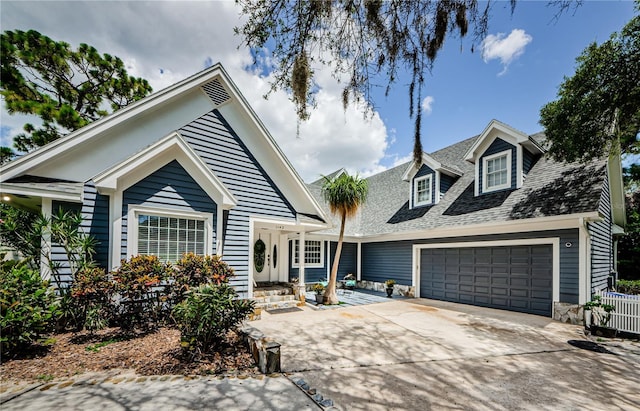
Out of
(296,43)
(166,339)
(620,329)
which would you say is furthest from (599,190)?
(166,339)

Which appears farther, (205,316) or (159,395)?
(205,316)

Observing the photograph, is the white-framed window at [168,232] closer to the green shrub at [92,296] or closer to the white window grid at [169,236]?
the white window grid at [169,236]

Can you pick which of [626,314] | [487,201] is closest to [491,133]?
[487,201]

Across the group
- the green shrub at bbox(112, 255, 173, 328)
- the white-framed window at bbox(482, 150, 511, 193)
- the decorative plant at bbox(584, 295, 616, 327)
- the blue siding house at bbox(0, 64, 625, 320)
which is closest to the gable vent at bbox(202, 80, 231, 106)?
the blue siding house at bbox(0, 64, 625, 320)

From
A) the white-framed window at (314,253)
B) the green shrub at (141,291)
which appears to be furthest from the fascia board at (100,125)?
the white-framed window at (314,253)

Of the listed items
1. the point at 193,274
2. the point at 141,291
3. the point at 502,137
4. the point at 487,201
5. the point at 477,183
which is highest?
the point at 502,137

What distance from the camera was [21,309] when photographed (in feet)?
12.9

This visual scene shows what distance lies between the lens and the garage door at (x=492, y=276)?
26.9 ft

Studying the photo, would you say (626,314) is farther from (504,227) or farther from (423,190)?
(423,190)

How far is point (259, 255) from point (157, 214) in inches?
196

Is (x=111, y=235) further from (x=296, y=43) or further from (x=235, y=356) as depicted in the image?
(x=296, y=43)

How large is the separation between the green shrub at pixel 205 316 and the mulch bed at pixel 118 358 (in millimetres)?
232

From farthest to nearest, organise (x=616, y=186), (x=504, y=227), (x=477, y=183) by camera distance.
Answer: (x=477, y=183), (x=616, y=186), (x=504, y=227)

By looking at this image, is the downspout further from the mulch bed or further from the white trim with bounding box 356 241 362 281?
the mulch bed
